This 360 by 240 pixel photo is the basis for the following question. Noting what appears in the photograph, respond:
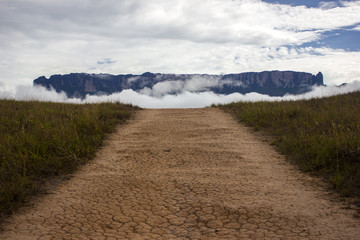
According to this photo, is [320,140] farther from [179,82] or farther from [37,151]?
[179,82]

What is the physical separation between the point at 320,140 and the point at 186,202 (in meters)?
3.18

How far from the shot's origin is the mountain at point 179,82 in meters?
130

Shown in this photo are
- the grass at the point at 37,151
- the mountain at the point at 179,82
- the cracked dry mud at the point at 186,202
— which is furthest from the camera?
the mountain at the point at 179,82

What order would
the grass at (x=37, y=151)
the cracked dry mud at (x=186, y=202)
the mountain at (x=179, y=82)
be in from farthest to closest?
1. the mountain at (x=179, y=82)
2. the grass at (x=37, y=151)
3. the cracked dry mud at (x=186, y=202)

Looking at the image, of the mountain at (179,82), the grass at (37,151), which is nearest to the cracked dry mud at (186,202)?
the grass at (37,151)

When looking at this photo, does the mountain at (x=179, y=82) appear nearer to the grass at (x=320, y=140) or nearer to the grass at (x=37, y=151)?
the grass at (x=320, y=140)

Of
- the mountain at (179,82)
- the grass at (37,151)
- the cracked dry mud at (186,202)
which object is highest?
the mountain at (179,82)

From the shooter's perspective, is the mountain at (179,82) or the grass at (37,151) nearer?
the grass at (37,151)

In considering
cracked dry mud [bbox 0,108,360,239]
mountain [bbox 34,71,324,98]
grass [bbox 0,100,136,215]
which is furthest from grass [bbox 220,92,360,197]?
mountain [bbox 34,71,324,98]

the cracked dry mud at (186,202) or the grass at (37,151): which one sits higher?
the grass at (37,151)

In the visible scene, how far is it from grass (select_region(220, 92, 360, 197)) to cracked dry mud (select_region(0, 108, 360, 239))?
1.02ft

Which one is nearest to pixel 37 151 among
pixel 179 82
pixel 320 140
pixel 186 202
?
pixel 186 202

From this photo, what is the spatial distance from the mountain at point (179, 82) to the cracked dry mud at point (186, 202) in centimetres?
12512

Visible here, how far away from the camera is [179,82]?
16762 cm
